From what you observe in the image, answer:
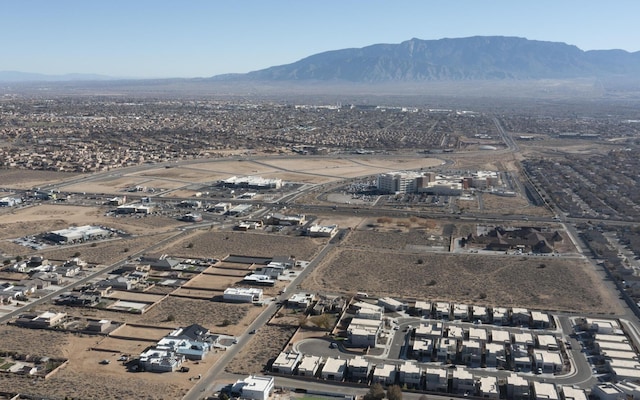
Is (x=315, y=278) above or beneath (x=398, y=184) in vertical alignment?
beneath

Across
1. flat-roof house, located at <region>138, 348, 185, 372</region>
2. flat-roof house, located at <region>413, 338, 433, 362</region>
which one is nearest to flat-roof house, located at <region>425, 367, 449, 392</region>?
flat-roof house, located at <region>413, 338, 433, 362</region>

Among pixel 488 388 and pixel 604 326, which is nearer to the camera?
pixel 488 388

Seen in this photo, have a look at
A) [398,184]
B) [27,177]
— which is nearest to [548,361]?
[398,184]

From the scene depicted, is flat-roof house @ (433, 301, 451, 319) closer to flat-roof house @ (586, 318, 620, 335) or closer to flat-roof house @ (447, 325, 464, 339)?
flat-roof house @ (447, 325, 464, 339)

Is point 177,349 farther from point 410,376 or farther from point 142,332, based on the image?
point 410,376

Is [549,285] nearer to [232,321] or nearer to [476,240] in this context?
[476,240]

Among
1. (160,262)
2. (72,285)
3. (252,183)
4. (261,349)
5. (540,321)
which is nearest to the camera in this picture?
(261,349)

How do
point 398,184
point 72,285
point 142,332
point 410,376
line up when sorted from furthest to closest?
point 398,184 < point 72,285 < point 142,332 < point 410,376
